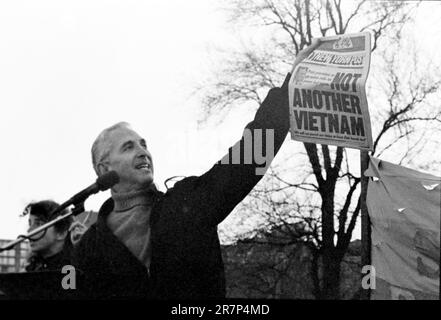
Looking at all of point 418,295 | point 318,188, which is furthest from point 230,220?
point 418,295

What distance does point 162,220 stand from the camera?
4.17 m

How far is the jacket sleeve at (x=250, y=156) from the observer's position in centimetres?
389

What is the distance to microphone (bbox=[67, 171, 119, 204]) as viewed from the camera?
4.20 meters

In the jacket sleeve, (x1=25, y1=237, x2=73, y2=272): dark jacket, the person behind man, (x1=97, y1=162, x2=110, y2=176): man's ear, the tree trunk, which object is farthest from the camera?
the tree trunk

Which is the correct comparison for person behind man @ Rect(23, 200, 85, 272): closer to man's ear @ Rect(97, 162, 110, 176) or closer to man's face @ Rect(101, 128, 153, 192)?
man's ear @ Rect(97, 162, 110, 176)

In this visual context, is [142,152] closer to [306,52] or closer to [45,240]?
[306,52]

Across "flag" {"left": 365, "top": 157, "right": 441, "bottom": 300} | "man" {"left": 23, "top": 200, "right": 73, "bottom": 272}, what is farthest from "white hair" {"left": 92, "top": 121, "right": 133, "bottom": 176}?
"flag" {"left": 365, "top": 157, "right": 441, "bottom": 300}

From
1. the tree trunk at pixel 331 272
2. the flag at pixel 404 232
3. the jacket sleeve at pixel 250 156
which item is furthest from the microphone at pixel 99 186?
the tree trunk at pixel 331 272

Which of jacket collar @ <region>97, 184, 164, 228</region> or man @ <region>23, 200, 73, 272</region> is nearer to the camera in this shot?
jacket collar @ <region>97, 184, 164, 228</region>

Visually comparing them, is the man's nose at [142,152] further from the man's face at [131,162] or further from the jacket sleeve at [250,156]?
the jacket sleeve at [250,156]

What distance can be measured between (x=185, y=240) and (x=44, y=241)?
1565 mm

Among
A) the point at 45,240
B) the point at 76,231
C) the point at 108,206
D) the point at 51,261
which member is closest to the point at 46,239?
the point at 45,240
